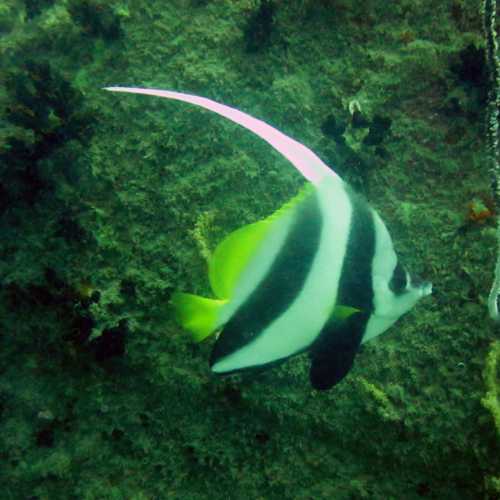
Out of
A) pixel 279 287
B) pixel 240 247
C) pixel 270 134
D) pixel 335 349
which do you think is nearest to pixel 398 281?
pixel 335 349

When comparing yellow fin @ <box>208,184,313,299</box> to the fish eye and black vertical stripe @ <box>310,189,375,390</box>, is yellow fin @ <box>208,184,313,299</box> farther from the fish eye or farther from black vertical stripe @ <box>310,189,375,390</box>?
the fish eye

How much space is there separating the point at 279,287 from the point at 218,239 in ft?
5.20

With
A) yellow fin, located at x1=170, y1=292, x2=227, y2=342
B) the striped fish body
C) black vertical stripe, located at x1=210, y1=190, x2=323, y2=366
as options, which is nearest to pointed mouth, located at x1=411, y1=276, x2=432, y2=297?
the striped fish body

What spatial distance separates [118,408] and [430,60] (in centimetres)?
334

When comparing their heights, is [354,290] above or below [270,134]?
below

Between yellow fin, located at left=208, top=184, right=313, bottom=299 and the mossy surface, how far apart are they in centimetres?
140

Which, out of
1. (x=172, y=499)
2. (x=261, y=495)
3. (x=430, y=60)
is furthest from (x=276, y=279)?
(x=430, y=60)

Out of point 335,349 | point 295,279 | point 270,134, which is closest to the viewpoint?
point 270,134

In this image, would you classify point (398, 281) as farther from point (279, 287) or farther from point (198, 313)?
point (198, 313)

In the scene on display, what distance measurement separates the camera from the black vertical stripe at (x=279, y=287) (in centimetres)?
141

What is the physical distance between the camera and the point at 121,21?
151 inches

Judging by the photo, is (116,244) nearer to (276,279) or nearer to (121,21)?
(276,279)

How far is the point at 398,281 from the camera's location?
1.55 meters

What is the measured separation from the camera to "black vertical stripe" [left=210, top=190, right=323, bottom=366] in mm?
1406
